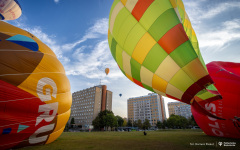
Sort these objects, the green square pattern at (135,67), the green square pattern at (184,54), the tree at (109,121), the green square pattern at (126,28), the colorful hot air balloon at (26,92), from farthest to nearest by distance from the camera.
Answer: the tree at (109,121) → the green square pattern at (135,67) → the green square pattern at (126,28) → the colorful hot air balloon at (26,92) → the green square pattern at (184,54)

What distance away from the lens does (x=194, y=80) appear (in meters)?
4.08

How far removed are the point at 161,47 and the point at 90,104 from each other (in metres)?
72.5

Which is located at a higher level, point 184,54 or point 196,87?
point 184,54

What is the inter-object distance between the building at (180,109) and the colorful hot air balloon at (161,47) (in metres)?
117

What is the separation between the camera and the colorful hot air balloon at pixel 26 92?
441 centimetres

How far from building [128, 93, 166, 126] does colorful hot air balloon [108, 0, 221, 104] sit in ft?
308

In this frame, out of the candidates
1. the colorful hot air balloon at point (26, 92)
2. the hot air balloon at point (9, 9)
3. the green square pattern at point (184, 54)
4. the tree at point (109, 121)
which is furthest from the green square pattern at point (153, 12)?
the tree at point (109, 121)

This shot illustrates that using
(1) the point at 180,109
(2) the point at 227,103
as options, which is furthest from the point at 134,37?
(1) the point at 180,109

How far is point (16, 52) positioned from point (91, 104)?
69.9 metres

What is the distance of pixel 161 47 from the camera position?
4422 mm

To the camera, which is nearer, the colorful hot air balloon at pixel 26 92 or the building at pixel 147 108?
the colorful hot air balloon at pixel 26 92

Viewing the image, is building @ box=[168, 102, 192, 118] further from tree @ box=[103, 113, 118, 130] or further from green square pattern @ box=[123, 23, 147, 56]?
green square pattern @ box=[123, 23, 147, 56]

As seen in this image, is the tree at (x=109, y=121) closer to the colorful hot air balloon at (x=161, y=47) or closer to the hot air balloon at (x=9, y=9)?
the hot air balloon at (x=9, y=9)

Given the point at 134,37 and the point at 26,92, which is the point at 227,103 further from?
the point at 26,92
